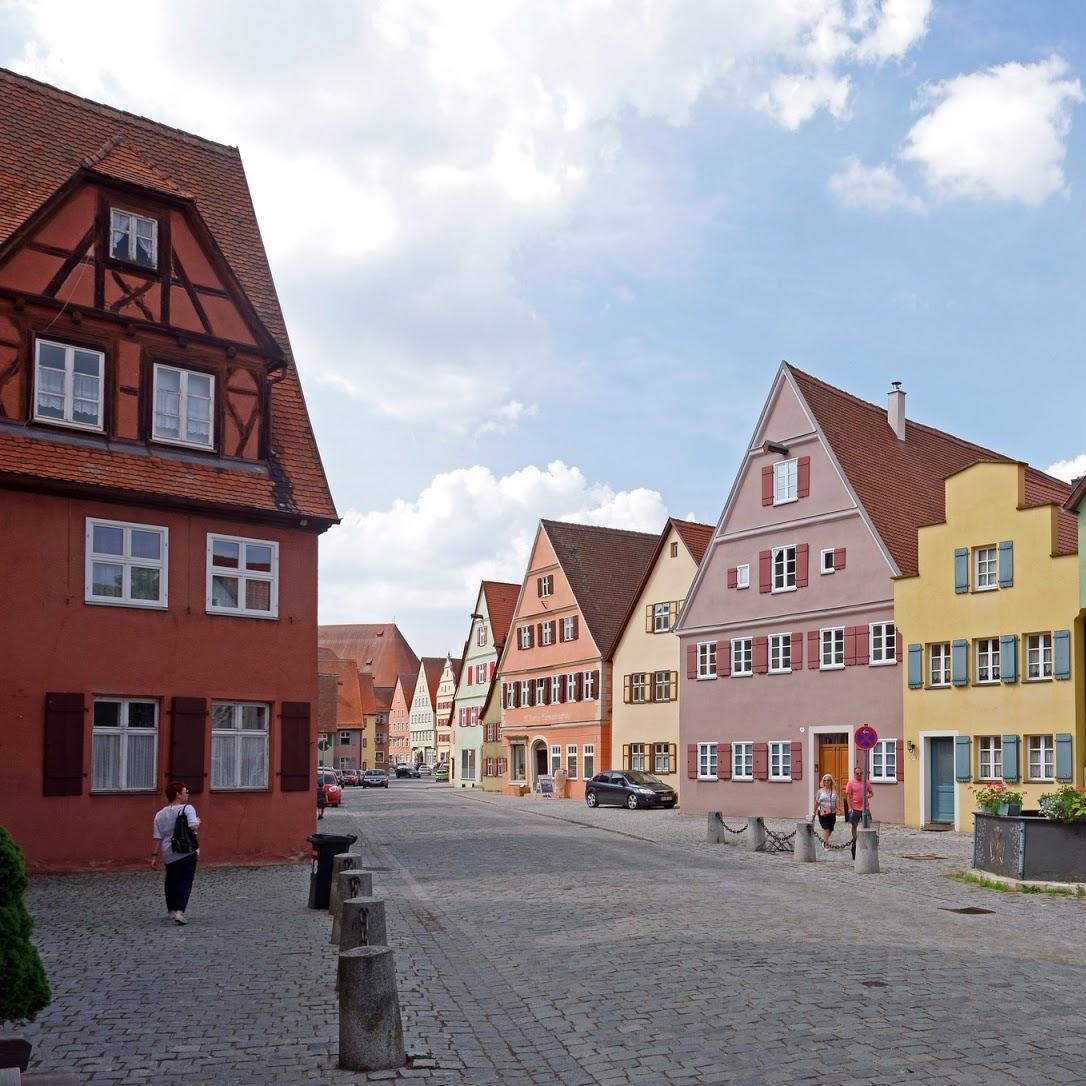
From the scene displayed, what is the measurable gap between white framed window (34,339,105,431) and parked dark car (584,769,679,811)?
27134mm

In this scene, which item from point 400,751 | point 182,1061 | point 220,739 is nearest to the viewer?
point 182,1061

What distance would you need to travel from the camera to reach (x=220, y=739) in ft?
71.5

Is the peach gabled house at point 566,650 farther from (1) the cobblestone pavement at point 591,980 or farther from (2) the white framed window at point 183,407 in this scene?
(1) the cobblestone pavement at point 591,980

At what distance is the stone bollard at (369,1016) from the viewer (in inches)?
308

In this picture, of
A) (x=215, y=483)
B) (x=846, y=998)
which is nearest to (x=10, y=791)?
(x=215, y=483)

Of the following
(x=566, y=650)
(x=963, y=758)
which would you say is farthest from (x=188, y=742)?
(x=566, y=650)

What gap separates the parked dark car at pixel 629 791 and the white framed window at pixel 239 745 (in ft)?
77.8

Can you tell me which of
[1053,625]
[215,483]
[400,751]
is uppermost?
[215,483]

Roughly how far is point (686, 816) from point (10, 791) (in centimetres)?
2420

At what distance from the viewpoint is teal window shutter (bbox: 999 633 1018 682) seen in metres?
30.8

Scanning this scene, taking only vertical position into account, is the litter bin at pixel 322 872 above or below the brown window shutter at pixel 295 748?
below

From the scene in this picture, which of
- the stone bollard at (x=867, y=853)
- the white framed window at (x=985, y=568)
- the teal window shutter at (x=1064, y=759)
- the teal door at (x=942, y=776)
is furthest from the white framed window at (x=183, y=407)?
the teal door at (x=942, y=776)

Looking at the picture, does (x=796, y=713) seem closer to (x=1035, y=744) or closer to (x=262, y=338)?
(x=1035, y=744)

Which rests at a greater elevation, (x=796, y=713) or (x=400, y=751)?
(x=796, y=713)
